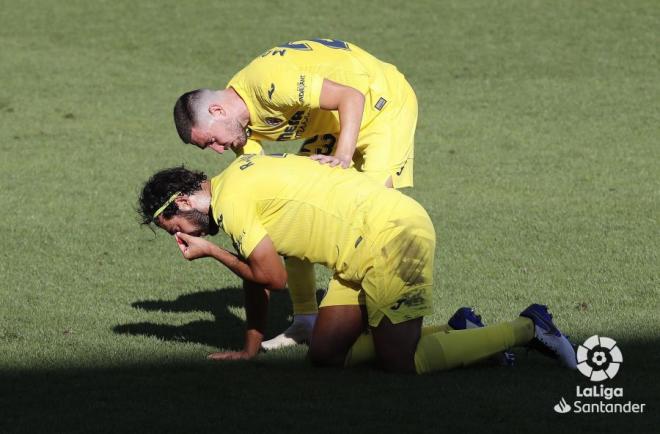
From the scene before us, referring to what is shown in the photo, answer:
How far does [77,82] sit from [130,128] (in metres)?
3.06

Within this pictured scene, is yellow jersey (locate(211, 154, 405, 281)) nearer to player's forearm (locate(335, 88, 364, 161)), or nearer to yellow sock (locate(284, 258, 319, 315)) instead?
player's forearm (locate(335, 88, 364, 161))

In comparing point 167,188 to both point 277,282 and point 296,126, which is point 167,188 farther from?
point 296,126

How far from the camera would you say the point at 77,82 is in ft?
58.4

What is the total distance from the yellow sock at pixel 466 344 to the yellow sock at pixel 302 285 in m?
1.34

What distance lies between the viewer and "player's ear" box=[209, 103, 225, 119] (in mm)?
6633

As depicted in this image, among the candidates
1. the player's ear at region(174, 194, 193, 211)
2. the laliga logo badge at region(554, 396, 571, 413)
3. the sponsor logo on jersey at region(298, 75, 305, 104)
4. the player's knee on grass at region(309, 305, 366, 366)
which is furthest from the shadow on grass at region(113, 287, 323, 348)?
the laliga logo badge at region(554, 396, 571, 413)

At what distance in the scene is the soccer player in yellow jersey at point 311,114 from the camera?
664 cm

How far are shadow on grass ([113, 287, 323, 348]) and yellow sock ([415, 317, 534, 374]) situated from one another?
1428 millimetres

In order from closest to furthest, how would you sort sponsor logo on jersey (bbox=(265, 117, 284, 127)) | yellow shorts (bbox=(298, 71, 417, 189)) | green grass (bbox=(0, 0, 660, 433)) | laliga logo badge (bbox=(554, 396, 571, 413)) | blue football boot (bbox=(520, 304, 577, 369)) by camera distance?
laliga logo badge (bbox=(554, 396, 571, 413)) → green grass (bbox=(0, 0, 660, 433)) → blue football boot (bbox=(520, 304, 577, 369)) → sponsor logo on jersey (bbox=(265, 117, 284, 127)) → yellow shorts (bbox=(298, 71, 417, 189))

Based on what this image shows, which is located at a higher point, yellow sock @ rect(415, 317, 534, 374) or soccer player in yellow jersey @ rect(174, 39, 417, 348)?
soccer player in yellow jersey @ rect(174, 39, 417, 348)

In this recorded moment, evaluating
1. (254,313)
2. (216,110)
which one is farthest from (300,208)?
(216,110)

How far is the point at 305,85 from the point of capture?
676cm

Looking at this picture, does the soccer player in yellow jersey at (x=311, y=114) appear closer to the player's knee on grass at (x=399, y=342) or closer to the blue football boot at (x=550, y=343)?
the player's knee on grass at (x=399, y=342)

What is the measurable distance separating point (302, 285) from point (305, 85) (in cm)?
137
